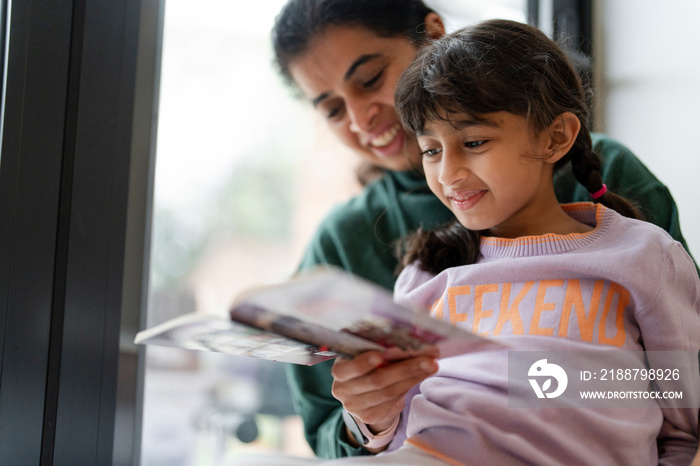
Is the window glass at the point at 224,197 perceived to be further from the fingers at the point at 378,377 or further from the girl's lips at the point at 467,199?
the girl's lips at the point at 467,199

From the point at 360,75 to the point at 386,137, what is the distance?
158mm

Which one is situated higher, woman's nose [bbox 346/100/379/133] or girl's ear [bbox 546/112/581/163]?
woman's nose [bbox 346/100/379/133]

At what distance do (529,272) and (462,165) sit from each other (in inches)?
→ 8.1

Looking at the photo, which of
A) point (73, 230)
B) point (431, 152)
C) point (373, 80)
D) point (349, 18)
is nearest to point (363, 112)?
point (373, 80)

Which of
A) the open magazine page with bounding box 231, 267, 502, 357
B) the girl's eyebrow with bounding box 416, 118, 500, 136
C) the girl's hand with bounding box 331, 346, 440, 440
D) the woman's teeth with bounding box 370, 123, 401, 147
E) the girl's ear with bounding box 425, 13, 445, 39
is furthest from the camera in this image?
the woman's teeth with bounding box 370, 123, 401, 147

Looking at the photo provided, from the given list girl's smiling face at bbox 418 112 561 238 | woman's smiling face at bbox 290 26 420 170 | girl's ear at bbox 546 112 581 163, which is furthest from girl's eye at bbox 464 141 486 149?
woman's smiling face at bbox 290 26 420 170

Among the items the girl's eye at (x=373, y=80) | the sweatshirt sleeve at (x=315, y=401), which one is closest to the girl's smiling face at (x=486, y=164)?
the girl's eye at (x=373, y=80)

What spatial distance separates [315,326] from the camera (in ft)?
2.29

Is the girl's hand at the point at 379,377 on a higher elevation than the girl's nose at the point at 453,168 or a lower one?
lower

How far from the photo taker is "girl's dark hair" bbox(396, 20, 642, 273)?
0.95 meters

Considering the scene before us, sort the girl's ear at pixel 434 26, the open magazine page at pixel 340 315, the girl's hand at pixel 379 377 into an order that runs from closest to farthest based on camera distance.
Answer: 1. the open magazine page at pixel 340 315
2. the girl's hand at pixel 379 377
3. the girl's ear at pixel 434 26

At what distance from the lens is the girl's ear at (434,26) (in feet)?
4.10

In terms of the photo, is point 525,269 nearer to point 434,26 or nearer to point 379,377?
point 379,377

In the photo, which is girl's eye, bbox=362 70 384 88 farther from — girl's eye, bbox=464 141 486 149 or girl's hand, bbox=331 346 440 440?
girl's hand, bbox=331 346 440 440
